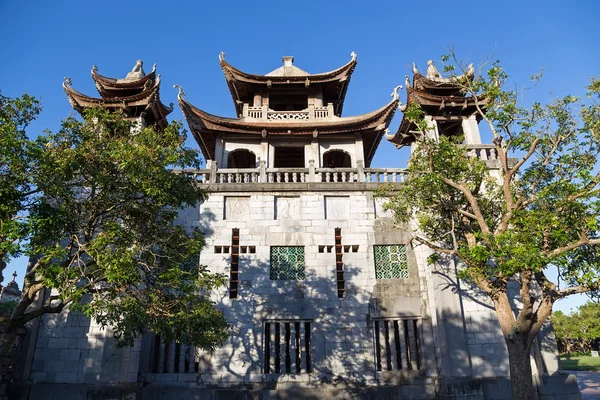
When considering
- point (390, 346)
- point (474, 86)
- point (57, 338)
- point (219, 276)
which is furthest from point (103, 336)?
point (474, 86)

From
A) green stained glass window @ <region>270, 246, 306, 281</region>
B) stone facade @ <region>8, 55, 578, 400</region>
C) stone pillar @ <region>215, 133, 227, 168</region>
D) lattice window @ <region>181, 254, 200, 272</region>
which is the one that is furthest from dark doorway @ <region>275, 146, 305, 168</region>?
lattice window @ <region>181, 254, 200, 272</region>

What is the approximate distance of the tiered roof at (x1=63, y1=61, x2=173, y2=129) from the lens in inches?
634

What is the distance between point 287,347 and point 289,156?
10442mm

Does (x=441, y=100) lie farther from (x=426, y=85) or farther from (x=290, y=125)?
(x=290, y=125)

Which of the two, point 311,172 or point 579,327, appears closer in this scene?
point 311,172

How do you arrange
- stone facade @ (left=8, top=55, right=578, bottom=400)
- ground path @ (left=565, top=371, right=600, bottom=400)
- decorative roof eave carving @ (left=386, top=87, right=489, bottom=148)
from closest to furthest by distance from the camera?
stone facade @ (left=8, top=55, right=578, bottom=400)
ground path @ (left=565, top=371, right=600, bottom=400)
decorative roof eave carving @ (left=386, top=87, right=489, bottom=148)

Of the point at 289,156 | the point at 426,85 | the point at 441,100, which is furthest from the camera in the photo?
the point at 289,156

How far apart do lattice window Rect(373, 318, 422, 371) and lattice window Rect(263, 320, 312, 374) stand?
231cm

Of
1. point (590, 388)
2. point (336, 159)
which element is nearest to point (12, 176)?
point (336, 159)

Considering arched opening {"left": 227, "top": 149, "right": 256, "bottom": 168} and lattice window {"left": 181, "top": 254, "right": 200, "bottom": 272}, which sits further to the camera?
arched opening {"left": 227, "top": 149, "right": 256, "bottom": 168}

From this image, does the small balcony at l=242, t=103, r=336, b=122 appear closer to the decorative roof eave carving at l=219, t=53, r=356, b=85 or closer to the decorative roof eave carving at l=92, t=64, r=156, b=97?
the decorative roof eave carving at l=219, t=53, r=356, b=85

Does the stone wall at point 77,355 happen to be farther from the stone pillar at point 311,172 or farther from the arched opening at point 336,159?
the arched opening at point 336,159

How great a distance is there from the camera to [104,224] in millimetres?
9062

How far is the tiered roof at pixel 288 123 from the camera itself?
16.9 metres
